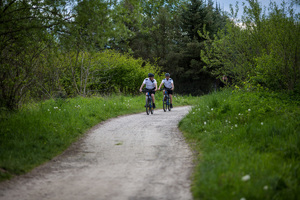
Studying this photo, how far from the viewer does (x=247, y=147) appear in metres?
6.07

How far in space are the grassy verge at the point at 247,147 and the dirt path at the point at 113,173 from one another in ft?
1.34

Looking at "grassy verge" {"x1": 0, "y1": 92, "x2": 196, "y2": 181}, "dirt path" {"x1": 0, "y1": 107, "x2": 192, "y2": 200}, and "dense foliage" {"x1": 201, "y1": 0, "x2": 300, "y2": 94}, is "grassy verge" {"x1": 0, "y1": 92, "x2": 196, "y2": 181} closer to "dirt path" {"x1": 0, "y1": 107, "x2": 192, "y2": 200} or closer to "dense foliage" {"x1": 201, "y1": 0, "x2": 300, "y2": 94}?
"dirt path" {"x1": 0, "y1": 107, "x2": 192, "y2": 200}

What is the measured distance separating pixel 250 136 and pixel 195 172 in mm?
2090

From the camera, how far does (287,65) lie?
31.3 feet

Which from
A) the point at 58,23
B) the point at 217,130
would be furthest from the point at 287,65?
the point at 58,23

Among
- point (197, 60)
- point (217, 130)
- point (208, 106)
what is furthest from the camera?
point (197, 60)

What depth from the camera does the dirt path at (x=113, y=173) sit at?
14.4 ft

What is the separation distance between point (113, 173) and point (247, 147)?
2.80m

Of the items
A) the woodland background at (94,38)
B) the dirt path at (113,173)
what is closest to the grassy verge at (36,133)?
the dirt path at (113,173)

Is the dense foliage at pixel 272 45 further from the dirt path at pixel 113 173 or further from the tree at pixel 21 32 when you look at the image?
the tree at pixel 21 32

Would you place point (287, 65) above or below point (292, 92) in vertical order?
above

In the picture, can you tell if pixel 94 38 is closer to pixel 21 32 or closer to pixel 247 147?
pixel 21 32

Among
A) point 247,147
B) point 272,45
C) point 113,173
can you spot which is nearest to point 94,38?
point 113,173

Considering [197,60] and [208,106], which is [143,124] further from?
[197,60]
